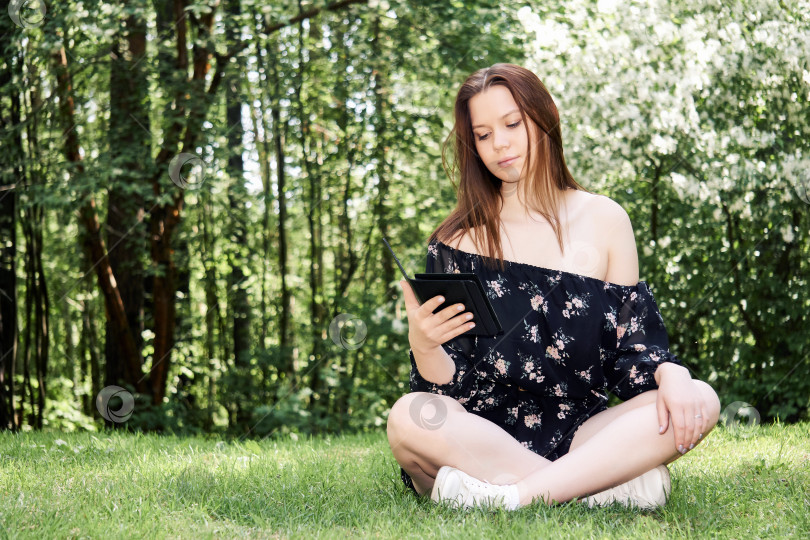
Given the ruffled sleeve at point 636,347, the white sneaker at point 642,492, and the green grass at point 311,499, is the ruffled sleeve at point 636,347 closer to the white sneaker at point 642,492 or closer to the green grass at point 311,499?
the white sneaker at point 642,492

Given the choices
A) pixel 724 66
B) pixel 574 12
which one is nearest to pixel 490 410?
pixel 724 66

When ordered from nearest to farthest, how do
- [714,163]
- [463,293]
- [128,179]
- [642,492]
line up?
[463,293] < [642,492] < [714,163] < [128,179]

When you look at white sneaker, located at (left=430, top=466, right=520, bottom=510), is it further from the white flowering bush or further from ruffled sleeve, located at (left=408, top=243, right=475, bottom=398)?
the white flowering bush

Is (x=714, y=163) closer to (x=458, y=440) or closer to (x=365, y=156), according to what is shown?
(x=365, y=156)

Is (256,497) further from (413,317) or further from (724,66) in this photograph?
(724,66)

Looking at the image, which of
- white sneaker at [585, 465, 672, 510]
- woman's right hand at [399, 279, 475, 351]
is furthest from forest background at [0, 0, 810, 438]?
woman's right hand at [399, 279, 475, 351]

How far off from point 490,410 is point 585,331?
0.43 meters

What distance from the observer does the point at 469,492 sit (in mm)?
2301

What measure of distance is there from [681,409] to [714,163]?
3.40m

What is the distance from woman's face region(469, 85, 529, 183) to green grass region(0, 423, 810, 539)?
1139 mm

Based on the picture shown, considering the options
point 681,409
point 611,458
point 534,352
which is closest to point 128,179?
point 534,352

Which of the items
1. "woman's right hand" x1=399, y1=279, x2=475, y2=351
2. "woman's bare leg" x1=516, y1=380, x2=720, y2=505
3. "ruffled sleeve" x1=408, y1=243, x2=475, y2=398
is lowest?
"woman's bare leg" x1=516, y1=380, x2=720, y2=505

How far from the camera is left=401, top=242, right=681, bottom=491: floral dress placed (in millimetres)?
2473

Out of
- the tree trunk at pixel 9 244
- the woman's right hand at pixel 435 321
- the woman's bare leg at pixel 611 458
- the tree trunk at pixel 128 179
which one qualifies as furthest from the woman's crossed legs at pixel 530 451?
the tree trunk at pixel 9 244
